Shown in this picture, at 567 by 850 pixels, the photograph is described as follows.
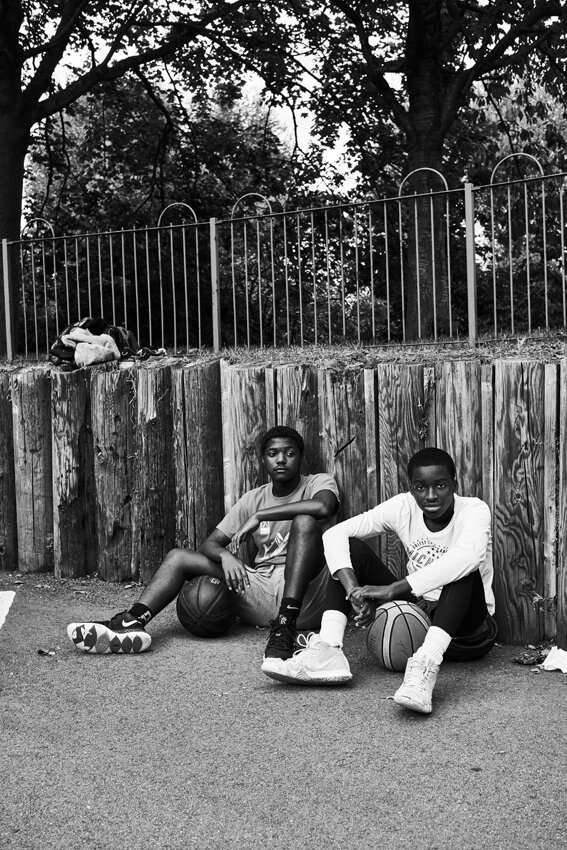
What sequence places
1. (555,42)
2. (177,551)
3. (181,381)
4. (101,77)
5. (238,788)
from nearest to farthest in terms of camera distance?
(238,788) → (177,551) → (181,381) → (555,42) → (101,77)

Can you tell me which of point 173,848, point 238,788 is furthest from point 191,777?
point 173,848

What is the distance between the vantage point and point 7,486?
25.0ft

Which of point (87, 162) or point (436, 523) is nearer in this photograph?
point (436, 523)

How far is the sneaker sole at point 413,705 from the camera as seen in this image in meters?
4.15

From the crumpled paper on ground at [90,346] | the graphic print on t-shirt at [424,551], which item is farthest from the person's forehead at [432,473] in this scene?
the crumpled paper on ground at [90,346]

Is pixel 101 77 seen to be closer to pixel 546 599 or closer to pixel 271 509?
pixel 271 509

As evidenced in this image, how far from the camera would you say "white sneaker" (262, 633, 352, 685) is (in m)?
4.62

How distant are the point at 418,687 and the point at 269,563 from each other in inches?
71.7

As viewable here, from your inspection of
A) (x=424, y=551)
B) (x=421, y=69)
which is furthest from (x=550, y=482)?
(x=421, y=69)

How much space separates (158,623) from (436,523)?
1.92 meters

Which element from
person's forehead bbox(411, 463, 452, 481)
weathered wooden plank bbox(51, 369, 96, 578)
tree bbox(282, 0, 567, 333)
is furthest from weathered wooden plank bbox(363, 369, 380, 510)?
tree bbox(282, 0, 567, 333)

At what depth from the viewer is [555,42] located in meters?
13.6

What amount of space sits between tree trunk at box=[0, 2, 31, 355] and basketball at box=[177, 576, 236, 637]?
9352 mm

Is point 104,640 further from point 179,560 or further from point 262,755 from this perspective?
point 262,755
